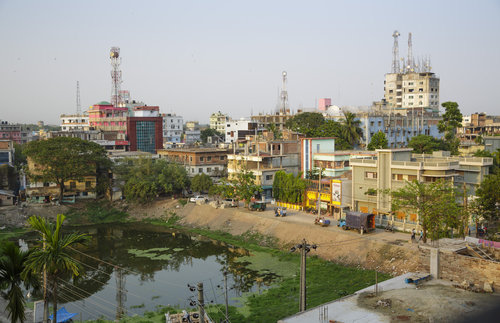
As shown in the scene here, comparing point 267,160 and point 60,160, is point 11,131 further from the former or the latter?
point 267,160

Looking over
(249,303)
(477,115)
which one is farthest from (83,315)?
(477,115)

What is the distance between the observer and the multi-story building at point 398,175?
33438 mm

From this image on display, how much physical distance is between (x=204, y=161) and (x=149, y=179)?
10.6m

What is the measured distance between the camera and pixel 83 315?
76.8ft

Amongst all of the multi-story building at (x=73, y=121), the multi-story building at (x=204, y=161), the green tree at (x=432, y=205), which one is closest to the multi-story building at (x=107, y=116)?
the multi-story building at (x=73, y=121)

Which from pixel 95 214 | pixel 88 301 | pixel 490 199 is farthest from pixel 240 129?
pixel 88 301

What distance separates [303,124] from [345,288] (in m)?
52.3

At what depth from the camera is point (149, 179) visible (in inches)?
1965

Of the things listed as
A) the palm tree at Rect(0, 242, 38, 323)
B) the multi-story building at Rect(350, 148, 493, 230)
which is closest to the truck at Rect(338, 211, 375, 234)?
the multi-story building at Rect(350, 148, 493, 230)

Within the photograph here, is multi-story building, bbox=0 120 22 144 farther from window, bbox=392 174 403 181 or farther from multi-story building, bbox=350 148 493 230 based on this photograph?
window, bbox=392 174 403 181

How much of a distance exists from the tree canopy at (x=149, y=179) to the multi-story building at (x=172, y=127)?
46697mm

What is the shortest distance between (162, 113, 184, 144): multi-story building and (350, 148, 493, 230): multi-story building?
67.9m

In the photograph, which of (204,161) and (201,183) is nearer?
(201,183)

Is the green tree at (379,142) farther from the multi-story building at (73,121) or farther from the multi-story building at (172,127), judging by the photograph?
the multi-story building at (73,121)
